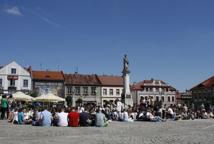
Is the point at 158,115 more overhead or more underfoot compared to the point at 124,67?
more underfoot

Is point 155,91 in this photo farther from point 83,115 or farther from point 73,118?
point 73,118

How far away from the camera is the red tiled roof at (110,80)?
284ft

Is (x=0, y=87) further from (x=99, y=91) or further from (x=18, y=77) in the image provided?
(x=99, y=91)

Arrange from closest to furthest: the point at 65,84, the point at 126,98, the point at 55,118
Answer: the point at 55,118, the point at 126,98, the point at 65,84

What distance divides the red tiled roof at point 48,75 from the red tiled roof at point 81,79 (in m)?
1.68

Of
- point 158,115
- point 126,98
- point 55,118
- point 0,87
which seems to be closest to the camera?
point 55,118

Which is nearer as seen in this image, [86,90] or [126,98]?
[126,98]

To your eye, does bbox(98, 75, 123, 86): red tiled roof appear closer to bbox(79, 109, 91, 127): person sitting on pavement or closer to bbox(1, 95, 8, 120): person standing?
bbox(1, 95, 8, 120): person standing

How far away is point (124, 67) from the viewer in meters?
38.9

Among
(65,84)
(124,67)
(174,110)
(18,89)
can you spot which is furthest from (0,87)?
(174,110)

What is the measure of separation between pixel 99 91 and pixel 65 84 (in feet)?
25.9

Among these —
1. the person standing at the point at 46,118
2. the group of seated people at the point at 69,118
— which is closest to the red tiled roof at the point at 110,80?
the group of seated people at the point at 69,118

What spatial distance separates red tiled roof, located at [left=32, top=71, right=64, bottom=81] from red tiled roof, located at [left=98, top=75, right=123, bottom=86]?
9193 mm

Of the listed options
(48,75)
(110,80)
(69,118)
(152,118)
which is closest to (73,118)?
(69,118)
